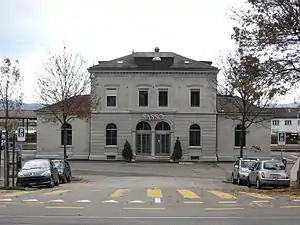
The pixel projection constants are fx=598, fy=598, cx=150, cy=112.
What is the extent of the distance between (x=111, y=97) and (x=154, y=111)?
4994mm

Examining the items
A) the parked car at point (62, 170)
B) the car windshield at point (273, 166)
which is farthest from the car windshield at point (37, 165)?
the car windshield at point (273, 166)

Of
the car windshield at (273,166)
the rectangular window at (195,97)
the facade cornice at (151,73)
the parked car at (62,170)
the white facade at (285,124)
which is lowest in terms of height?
the parked car at (62,170)

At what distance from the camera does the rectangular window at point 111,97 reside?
65812mm

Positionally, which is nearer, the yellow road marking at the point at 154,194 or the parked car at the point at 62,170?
the yellow road marking at the point at 154,194

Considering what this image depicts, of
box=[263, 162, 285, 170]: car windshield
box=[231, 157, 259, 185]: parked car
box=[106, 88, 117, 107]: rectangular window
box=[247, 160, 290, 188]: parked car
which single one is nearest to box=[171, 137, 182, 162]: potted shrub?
box=[106, 88, 117, 107]: rectangular window

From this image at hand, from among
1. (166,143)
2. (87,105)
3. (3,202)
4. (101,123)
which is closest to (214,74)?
(166,143)

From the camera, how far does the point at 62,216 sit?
1426 centimetres

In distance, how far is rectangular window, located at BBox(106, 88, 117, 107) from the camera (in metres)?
65.8

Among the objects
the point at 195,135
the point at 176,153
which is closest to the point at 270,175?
the point at 176,153

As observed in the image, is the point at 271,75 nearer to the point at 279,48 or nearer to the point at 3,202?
the point at 279,48

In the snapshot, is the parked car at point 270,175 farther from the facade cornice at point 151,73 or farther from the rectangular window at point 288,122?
the rectangular window at point 288,122

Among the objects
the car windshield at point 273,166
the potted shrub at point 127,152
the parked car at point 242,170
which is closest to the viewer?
the car windshield at point 273,166

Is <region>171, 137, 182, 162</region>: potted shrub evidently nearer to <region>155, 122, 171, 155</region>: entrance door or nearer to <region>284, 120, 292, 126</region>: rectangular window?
<region>155, 122, 171, 155</region>: entrance door

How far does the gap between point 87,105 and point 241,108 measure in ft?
41.3
